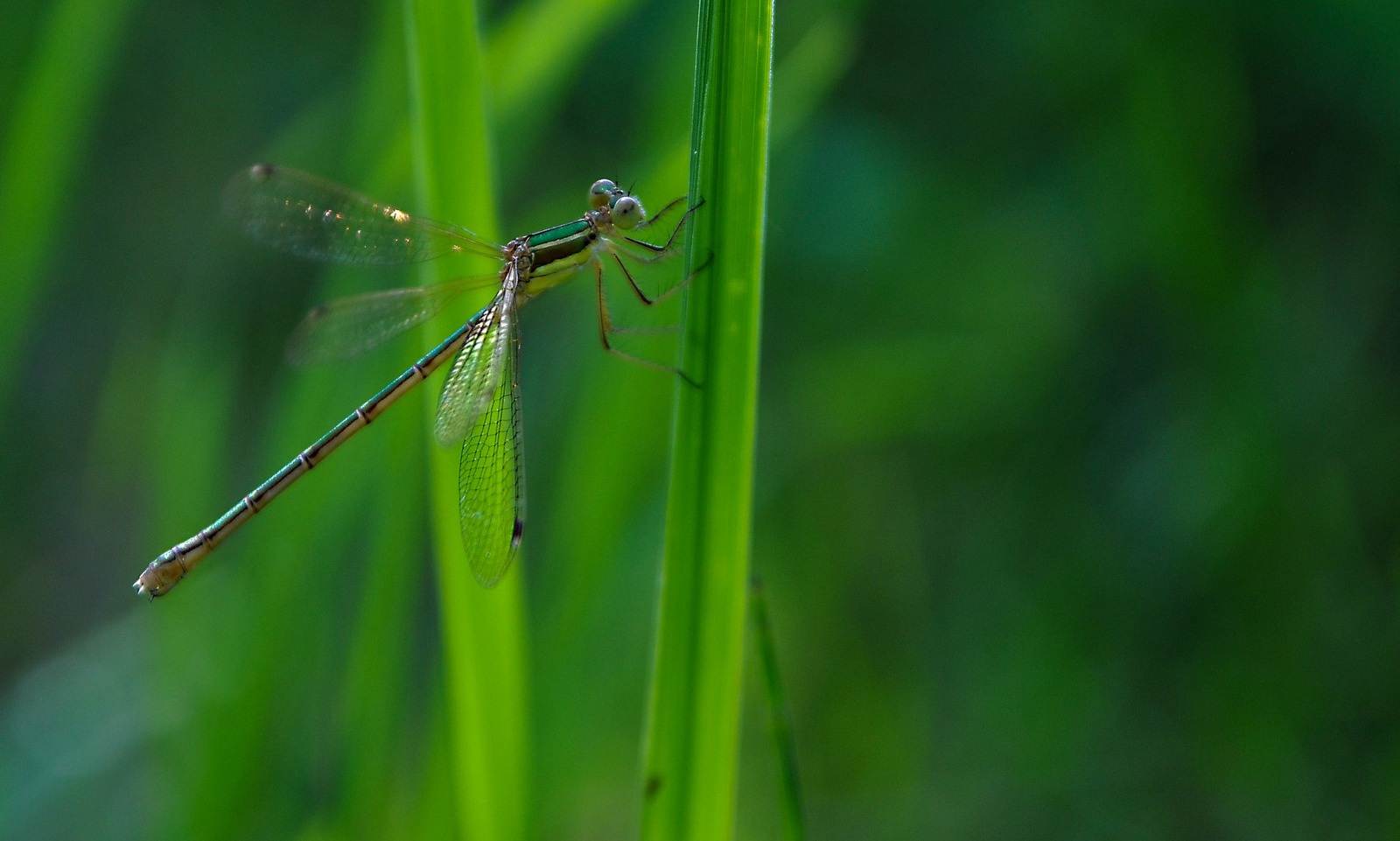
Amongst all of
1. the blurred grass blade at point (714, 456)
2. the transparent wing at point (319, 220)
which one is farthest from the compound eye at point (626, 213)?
the blurred grass blade at point (714, 456)

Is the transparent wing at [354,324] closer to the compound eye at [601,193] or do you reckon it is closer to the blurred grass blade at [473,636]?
the compound eye at [601,193]

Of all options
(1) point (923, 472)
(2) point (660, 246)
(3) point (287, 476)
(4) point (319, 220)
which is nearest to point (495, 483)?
(2) point (660, 246)

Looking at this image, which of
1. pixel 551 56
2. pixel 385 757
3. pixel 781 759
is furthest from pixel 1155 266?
pixel 385 757

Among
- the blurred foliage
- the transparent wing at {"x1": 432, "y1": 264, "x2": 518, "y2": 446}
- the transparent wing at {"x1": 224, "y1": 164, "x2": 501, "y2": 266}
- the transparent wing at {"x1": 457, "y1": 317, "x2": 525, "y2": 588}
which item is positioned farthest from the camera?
the blurred foliage

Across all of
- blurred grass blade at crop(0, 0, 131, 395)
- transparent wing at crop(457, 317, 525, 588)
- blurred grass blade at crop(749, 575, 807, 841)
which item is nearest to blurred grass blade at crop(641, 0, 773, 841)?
blurred grass blade at crop(749, 575, 807, 841)

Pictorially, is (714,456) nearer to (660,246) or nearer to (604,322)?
(660,246)

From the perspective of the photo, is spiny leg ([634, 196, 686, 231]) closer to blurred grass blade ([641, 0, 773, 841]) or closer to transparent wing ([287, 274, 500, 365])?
transparent wing ([287, 274, 500, 365])

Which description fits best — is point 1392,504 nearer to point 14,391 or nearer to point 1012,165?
point 1012,165
